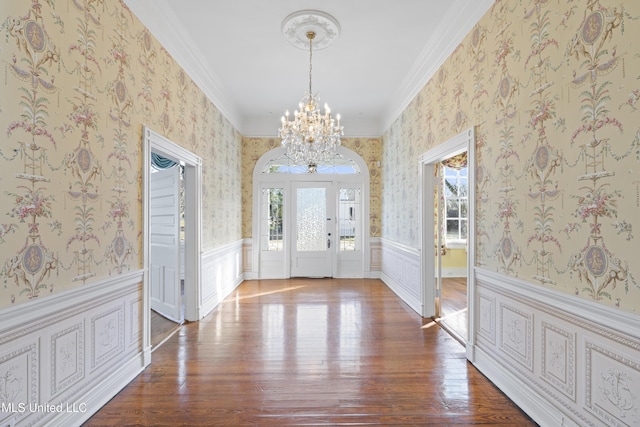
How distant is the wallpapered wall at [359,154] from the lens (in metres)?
6.46

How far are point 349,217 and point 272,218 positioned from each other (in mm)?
1584

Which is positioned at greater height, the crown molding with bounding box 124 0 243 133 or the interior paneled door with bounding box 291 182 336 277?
the crown molding with bounding box 124 0 243 133

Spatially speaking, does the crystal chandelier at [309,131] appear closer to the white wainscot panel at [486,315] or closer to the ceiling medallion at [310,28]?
the ceiling medallion at [310,28]

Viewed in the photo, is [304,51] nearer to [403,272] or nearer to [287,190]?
[287,190]

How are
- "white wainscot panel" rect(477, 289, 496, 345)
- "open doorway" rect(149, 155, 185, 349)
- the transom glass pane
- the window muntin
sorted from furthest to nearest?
the window muntin
the transom glass pane
"open doorway" rect(149, 155, 185, 349)
"white wainscot panel" rect(477, 289, 496, 345)

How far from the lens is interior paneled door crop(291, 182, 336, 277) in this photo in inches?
258

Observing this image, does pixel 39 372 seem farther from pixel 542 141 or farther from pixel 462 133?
pixel 462 133

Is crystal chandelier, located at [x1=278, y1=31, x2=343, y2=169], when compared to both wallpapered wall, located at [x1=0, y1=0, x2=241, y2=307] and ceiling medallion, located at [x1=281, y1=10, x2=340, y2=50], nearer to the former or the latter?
ceiling medallion, located at [x1=281, y1=10, x2=340, y2=50]

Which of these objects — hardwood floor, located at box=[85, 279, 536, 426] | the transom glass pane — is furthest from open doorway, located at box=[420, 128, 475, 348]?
the transom glass pane

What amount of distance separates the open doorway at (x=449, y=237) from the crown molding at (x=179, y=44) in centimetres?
296

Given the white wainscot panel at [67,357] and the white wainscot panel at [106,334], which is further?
the white wainscot panel at [106,334]

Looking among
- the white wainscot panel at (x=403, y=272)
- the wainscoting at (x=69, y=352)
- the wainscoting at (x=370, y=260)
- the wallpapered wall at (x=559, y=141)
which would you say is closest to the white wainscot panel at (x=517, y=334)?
the wallpapered wall at (x=559, y=141)

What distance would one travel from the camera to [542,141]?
2004 millimetres

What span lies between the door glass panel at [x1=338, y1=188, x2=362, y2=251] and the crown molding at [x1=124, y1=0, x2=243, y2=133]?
292 centimetres
